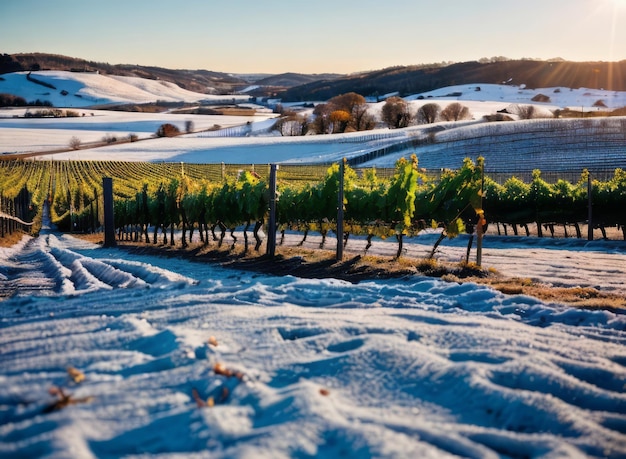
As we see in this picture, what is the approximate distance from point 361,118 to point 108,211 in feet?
262

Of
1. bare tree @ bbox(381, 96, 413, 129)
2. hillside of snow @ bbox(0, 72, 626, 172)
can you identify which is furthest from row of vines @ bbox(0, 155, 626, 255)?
bare tree @ bbox(381, 96, 413, 129)

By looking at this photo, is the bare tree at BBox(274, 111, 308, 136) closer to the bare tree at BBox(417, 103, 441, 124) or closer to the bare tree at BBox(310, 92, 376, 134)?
the bare tree at BBox(310, 92, 376, 134)

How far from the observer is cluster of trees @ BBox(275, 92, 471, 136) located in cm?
9400

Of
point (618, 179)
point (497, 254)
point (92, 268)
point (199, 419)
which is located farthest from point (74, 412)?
point (618, 179)

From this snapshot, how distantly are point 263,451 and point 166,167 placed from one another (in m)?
52.4

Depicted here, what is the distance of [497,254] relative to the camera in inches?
576

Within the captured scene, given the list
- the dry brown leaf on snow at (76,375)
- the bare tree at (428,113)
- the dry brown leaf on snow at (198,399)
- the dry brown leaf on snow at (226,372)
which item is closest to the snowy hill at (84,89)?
the bare tree at (428,113)

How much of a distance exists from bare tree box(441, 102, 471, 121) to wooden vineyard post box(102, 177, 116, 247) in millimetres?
79550

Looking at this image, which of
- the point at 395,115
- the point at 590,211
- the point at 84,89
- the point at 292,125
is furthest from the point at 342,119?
the point at 590,211

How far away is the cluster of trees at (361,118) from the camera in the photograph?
94000mm

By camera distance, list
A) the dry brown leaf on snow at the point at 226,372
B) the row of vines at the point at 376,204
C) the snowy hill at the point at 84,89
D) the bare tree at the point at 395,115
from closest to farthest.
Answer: the dry brown leaf on snow at the point at 226,372, the row of vines at the point at 376,204, the bare tree at the point at 395,115, the snowy hill at the point at 84,89

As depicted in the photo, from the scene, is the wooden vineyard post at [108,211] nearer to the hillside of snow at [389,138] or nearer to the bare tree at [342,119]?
the hillside of snow at [389,138]

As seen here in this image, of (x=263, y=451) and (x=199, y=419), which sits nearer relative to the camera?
(x=263, y=451)

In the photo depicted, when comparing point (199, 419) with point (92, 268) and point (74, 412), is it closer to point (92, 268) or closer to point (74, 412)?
point (74, 412)
